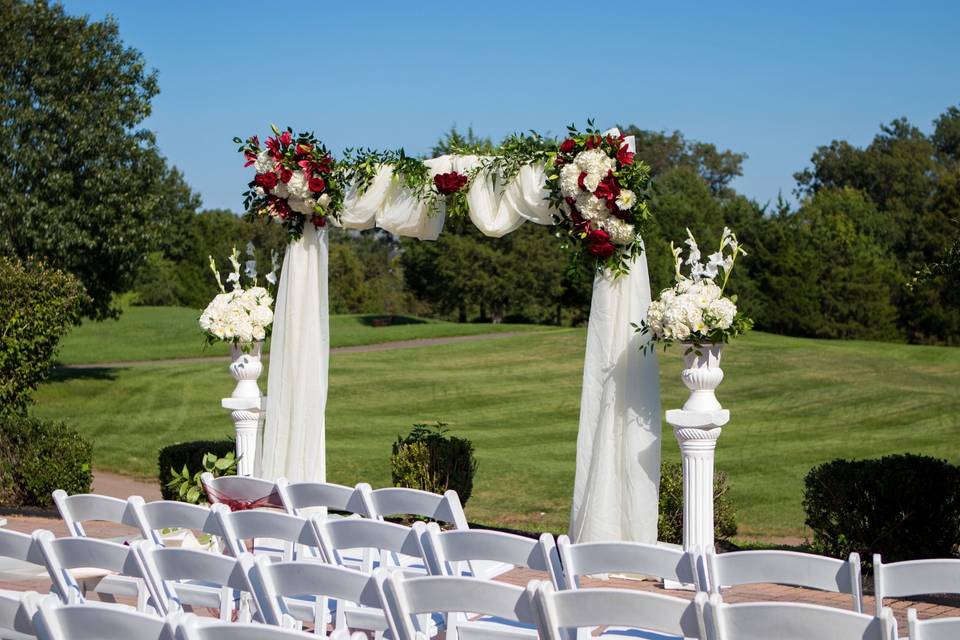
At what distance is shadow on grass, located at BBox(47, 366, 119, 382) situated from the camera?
2609 cm

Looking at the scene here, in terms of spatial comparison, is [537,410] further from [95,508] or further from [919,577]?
[919,577]

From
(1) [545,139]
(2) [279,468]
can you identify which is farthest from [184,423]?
(1) [545,139]

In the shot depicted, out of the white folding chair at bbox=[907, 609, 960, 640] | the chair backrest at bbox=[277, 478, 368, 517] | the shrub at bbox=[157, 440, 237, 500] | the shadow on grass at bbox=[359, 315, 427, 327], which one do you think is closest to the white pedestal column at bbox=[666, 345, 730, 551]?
the chair backrest at bbox=[277, 478, 368, 517]

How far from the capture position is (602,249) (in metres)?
7.86

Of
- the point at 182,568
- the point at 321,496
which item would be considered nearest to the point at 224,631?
the point at 182,568

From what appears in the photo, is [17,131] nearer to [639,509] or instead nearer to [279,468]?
[279,468]

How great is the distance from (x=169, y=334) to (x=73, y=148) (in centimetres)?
1430

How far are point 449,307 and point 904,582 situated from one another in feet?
130

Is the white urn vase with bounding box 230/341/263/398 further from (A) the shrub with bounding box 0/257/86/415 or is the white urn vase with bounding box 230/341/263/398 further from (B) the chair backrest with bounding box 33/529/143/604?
(B) the chair backrest with bounding box 33/529/143/604

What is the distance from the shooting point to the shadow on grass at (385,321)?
39.3 m

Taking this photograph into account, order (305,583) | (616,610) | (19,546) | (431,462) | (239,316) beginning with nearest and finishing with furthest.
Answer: (616,610)
(305,583)
(19,546)
(239,316)
(431,462)

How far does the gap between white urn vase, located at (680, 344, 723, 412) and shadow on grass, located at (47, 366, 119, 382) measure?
20.9m

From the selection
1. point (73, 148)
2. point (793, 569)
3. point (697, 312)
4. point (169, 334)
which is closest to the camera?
point (793, 569)

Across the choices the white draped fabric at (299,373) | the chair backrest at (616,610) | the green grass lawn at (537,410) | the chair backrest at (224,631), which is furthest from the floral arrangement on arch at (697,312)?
the green grass lawn at (537,410)
